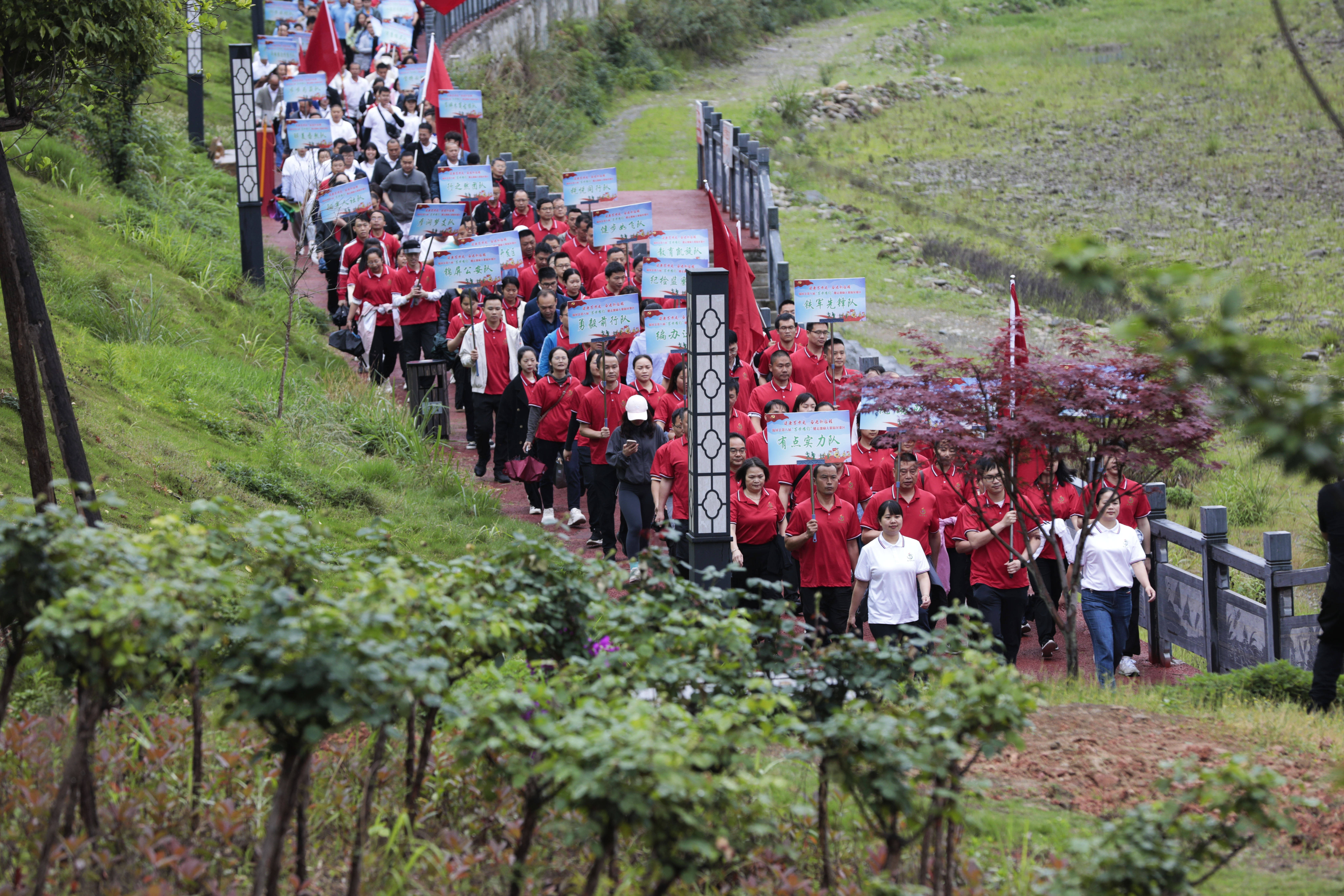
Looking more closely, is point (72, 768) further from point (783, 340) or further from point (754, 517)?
point (783, 340)

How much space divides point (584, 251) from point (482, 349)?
3.00 metres

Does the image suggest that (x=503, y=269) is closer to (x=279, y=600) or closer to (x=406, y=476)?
(x=406, y=476)

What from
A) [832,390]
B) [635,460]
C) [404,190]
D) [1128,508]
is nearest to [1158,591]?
[1128,508]

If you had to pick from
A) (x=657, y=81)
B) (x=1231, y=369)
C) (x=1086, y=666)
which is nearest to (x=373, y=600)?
(x=1231, y=369)

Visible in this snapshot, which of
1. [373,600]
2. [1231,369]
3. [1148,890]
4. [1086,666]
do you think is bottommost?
[1086,666]

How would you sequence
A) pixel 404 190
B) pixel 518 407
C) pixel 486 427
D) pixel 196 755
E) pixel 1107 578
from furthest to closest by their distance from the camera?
pixel 404 190 < pixel 486 427 < pixel 518 407 < pixel 1107 578 < pixel 196 755

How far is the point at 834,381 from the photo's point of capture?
40.4 ft

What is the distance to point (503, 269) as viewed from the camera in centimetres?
1481

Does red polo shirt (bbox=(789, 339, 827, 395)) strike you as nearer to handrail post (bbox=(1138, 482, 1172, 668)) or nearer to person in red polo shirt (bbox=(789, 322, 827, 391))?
person in red polo shirt (bbox=(789, 322, 827, 391))

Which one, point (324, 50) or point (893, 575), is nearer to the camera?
point (893, 575)

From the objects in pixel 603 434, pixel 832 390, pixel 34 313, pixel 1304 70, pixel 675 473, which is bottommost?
pixel 675 473

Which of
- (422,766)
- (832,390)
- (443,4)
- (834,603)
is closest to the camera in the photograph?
(422,766)

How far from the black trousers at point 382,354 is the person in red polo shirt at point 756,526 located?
6496 millimetres

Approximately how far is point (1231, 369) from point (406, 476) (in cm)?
1000
